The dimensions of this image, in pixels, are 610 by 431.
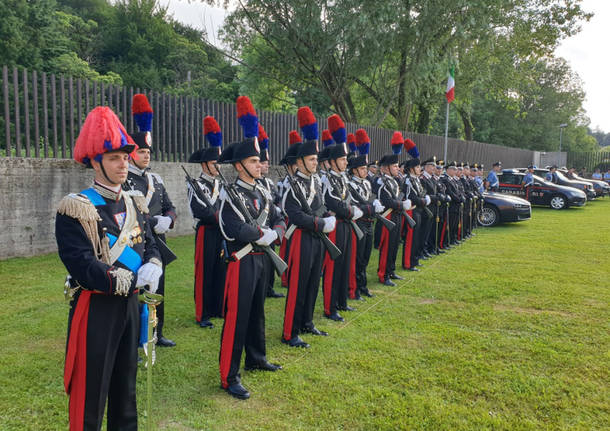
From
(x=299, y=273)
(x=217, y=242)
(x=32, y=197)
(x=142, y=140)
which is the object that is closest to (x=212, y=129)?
(x=142, y=140)

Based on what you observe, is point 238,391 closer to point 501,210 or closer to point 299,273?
point 299,273

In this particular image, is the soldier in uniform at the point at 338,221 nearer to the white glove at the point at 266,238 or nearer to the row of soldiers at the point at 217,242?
the row of soldiers at the point at 217,242

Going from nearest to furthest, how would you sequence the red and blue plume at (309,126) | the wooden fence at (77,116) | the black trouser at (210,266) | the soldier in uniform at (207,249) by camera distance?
the red and blue plume at (309,126) → the soldier in uniform at (207,249) → the black trouser at (210,266) → the wooden fence at (77,116)

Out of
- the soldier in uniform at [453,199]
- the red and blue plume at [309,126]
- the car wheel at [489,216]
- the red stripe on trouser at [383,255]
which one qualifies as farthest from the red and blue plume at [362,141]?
the car wheel at [489,216]

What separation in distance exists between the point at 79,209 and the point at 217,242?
3.35 meters

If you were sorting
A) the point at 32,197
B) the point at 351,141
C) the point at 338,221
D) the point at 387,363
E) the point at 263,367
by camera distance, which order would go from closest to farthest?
the point at 263,367 < the point at 387,363 < the point at 338,221 < the point at 32,197 < the point at 351,141

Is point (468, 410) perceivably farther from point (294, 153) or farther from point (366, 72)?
point (366, 72)

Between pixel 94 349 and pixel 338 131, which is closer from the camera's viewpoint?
pixel 94 349

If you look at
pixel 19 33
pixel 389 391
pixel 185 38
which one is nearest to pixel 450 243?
pixel 389 391

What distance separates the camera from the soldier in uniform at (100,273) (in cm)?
254

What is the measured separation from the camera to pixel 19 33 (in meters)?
29.0

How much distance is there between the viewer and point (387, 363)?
4527 millimetres

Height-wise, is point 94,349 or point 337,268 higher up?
point 94,349

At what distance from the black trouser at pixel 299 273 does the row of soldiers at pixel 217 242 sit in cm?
1
